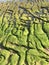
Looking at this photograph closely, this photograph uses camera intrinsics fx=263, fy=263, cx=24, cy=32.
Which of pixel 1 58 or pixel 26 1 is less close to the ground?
pixel 26 1

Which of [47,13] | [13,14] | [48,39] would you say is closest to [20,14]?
[13,14]

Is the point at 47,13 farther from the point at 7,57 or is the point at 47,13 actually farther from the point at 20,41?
the point at 7,57

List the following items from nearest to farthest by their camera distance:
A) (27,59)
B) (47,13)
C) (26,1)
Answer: (27,59) < (47,13) < (26,1)

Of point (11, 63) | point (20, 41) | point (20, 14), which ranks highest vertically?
point (20, 14)

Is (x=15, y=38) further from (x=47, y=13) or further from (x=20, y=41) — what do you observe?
(x=47, y=13)

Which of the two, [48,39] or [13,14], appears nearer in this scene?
[48,39]

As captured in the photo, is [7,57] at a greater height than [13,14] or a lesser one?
lesser

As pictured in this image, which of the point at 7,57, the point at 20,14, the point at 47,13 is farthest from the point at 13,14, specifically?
the point at 7,57

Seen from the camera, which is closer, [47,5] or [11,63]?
[11,63]

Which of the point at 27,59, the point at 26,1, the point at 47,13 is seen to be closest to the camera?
the point at 27,59
